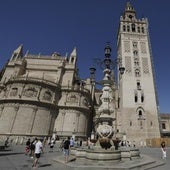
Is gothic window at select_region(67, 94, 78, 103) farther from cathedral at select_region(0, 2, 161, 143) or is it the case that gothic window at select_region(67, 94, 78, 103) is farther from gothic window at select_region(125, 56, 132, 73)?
gothic window at select_region(125, 56, 132, 73)

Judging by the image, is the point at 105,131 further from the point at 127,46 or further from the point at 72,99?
the point at 127,46

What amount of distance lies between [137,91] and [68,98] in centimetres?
1798

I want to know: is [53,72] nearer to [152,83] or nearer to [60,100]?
[60,100]

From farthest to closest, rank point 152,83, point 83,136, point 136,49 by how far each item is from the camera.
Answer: point 136,49
point 152,83
point 83,136

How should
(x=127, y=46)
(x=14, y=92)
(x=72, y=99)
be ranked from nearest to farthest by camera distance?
(x=14, y=92) < (x=72, y=99) < (x=127, y=46)

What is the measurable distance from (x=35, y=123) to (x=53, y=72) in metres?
15.4

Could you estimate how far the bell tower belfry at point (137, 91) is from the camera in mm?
38188

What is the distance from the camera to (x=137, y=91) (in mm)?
41500

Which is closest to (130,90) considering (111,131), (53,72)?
(53,72)

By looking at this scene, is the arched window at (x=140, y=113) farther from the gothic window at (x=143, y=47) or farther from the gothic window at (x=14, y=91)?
the gothic window at (x=14, y=91)

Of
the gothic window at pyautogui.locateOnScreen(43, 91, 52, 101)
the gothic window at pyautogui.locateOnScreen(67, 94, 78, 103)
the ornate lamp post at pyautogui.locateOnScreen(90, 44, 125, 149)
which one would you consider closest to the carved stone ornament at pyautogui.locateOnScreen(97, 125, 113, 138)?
the ornate lamp post at pyautogui.locateOnScreen(90, 44, 125, 149)

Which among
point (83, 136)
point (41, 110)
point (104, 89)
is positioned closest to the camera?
point (104, 89)

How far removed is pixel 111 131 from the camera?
1005 cm

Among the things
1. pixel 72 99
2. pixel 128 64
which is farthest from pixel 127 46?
pixel 72 99
